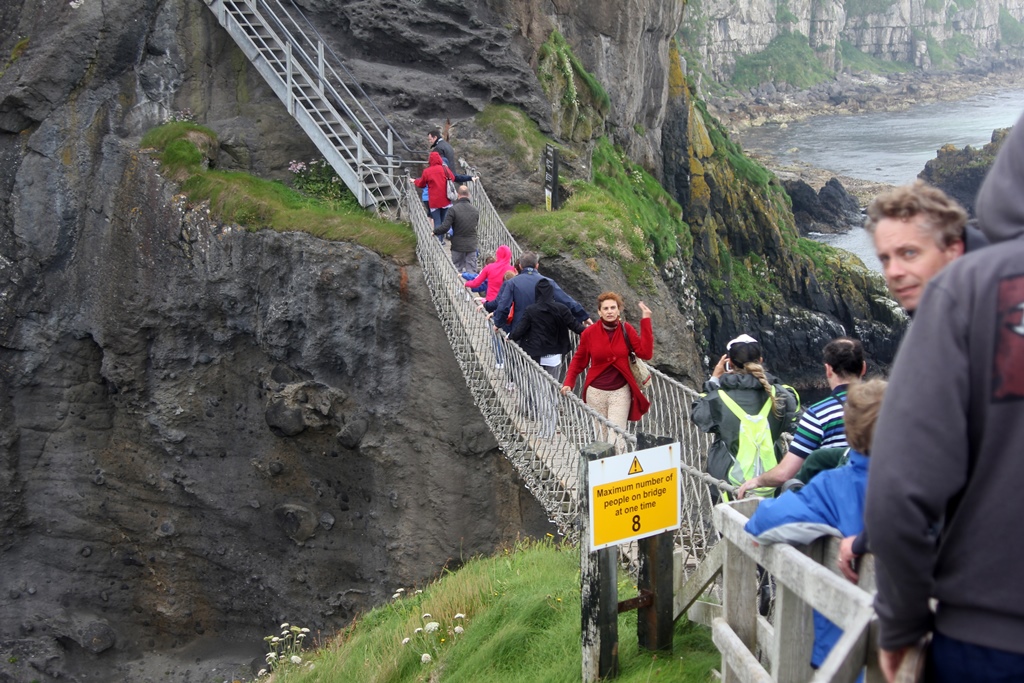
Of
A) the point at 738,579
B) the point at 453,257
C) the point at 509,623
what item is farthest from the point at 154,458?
the point at 738,579

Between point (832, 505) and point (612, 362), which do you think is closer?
point (832, 505)

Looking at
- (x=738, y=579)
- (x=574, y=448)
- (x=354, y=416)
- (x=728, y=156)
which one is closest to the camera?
(x=738, y=579)

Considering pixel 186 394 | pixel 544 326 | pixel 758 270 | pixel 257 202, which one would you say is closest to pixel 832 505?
pixel 544 326

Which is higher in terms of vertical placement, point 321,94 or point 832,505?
point 321,94

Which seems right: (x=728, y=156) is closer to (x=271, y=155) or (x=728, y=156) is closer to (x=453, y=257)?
(x=271, y=155)

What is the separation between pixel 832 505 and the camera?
2.76 meters

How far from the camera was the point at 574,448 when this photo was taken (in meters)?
7.39

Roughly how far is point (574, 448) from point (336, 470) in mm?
5797

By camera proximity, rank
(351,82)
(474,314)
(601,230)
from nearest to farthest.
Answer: (474,314) → (601,230) → (351,82)

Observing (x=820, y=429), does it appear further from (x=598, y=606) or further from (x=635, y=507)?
(x=598, y=606)

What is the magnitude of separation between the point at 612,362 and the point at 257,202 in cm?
776

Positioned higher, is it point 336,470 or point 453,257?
point 453,257

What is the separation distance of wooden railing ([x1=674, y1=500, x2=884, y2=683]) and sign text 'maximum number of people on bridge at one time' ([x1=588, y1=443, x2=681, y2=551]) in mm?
285

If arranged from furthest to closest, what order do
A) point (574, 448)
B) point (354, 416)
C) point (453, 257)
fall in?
point (354, 416), point (453, 257), point (574, 448)
